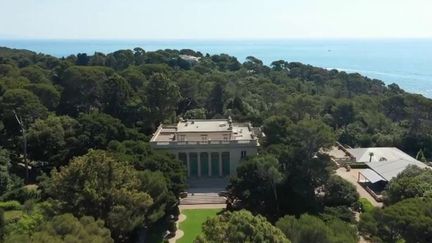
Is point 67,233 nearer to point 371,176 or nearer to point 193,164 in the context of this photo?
point 193,164

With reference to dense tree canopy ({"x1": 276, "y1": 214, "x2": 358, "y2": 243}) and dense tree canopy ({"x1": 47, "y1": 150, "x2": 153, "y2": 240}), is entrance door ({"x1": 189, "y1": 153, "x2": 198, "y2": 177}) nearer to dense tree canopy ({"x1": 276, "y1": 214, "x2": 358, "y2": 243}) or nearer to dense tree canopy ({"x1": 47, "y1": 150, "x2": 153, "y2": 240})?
dense tree canopy ({"x1": 47, "y1": 150, "x2": 153, "y2": 240})

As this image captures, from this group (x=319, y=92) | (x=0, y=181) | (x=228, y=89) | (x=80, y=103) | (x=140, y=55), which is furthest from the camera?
(x=140, y=55)

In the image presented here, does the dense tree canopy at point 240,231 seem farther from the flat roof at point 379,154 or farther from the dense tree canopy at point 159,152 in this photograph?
the flat roof at point 379,154

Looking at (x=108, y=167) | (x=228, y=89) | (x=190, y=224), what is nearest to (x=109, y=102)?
(x=228, y=89)

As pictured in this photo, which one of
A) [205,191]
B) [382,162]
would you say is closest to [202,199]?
[205,191]

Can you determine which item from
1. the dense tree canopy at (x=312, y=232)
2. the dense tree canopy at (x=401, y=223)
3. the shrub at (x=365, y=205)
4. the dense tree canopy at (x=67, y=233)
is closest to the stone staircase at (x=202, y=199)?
the shrub at (x=365, y=205)

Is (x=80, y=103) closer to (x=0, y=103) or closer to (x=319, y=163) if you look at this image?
(x=0, y=103)

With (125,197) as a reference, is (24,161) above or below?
below
